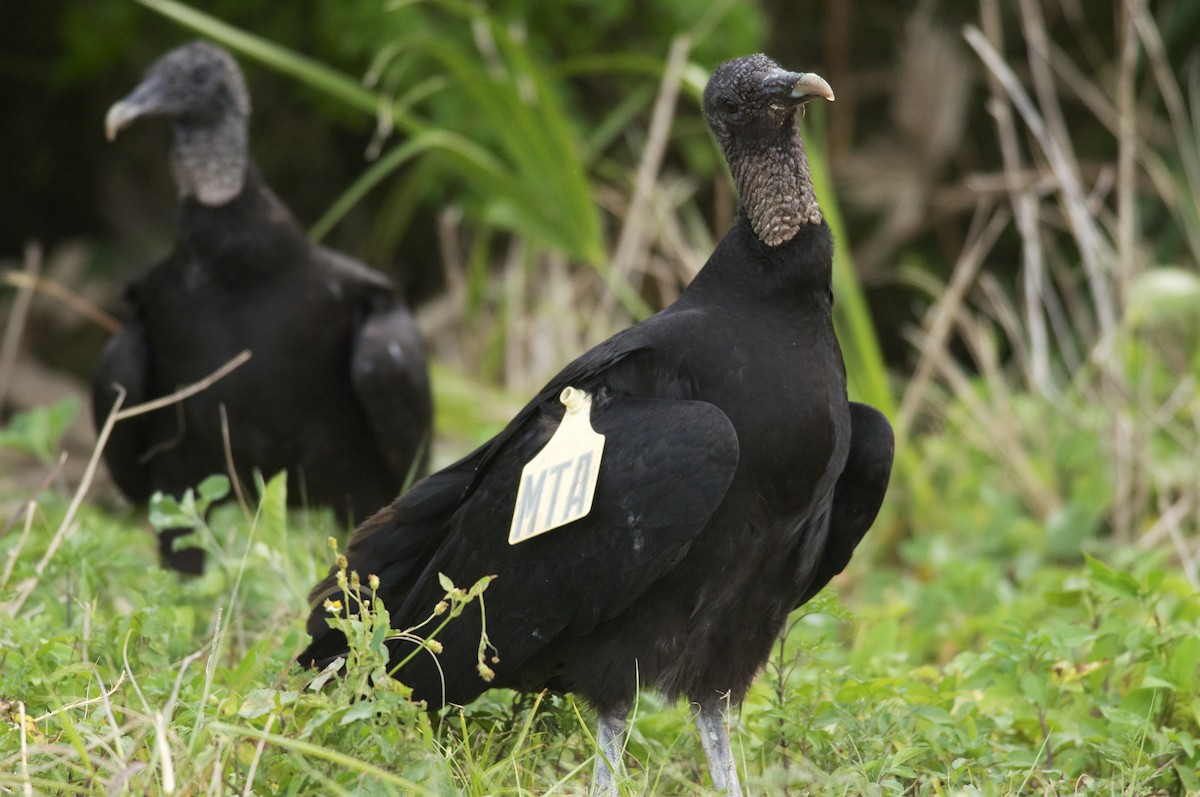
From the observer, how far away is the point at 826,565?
261 cm

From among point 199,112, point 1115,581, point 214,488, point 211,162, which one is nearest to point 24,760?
point 214,488

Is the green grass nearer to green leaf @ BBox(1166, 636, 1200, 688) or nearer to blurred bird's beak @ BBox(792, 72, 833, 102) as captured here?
green leaf @ BBox(1166, 636, 1200, 688)

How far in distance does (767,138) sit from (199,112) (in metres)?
2.10

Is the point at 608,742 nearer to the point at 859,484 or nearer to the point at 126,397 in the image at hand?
the point at 859,484

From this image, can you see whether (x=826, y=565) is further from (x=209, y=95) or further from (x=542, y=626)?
(x=209, y=95)

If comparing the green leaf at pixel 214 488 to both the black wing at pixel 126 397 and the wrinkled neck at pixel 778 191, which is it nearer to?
the black wing at pixel 126 397

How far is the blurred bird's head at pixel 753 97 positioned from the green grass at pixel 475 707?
0.83m

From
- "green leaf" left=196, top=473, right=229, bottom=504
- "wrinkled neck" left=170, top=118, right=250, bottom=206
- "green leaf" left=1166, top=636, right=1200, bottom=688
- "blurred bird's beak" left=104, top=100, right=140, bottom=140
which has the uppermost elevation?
"blurred bird's beak" left=104, top=100, right=140, bottom=140

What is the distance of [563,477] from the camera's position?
2238 millimetres

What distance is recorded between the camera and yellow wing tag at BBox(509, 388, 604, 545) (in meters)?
2.21

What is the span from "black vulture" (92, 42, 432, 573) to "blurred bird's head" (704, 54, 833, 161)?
1.36 m

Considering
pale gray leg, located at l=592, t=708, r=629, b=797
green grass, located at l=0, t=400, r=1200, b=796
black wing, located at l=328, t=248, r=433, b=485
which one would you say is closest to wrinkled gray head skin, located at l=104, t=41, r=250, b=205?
black wing, located at l=328, t=248, r=433, b=485

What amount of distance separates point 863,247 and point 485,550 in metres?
4.88

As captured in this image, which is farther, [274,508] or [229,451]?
[229,451]
